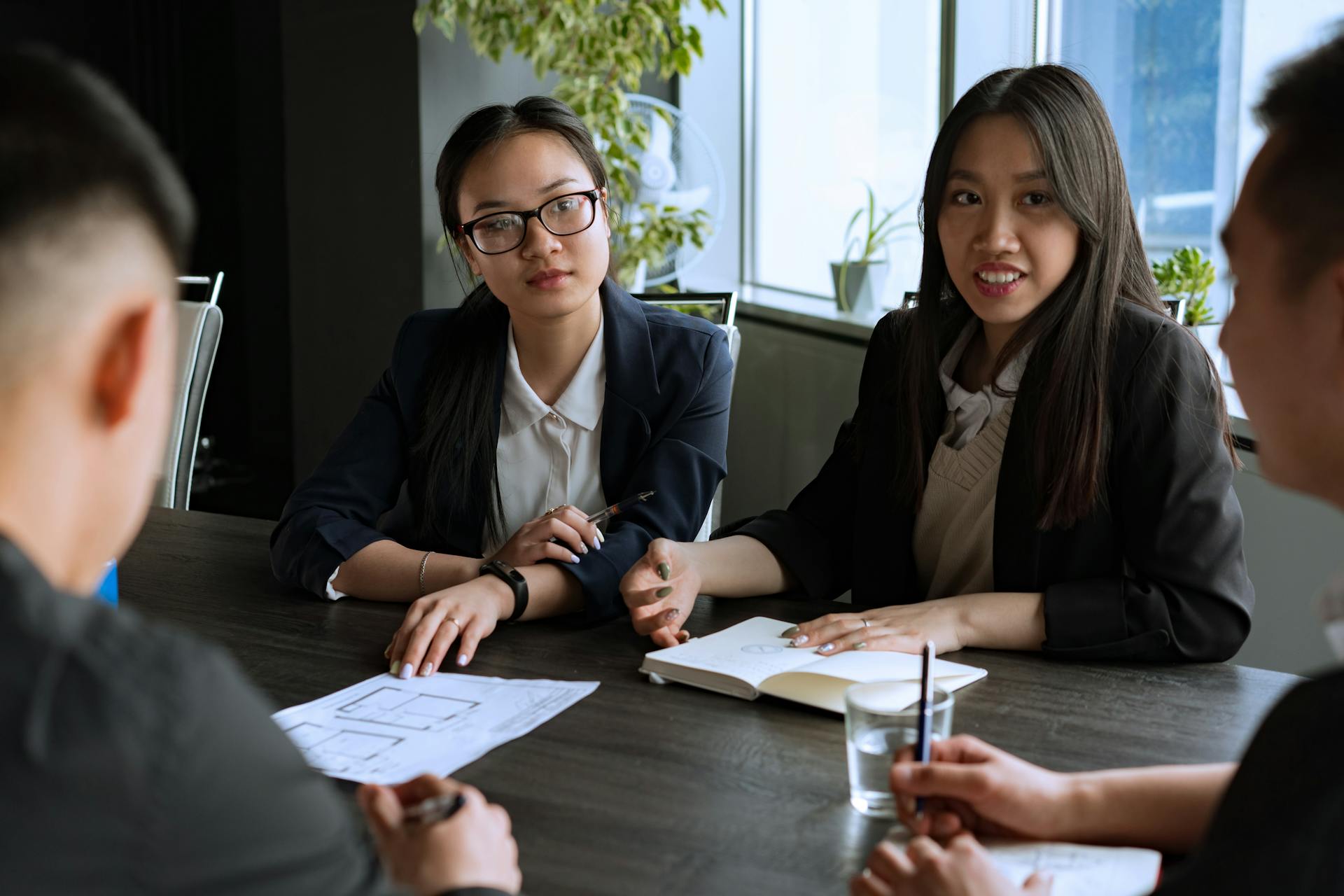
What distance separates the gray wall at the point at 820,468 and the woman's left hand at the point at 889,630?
1185 millimetres

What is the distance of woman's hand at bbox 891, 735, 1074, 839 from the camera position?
0.97 m

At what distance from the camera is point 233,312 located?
5.61m

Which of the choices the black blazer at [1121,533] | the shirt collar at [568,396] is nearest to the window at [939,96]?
the black blazer at [1121,533]

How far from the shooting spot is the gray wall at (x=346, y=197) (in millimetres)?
4270

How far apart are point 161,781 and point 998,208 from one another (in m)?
1.38

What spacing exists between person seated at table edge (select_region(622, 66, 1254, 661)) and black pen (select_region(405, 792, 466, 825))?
23.1 inches

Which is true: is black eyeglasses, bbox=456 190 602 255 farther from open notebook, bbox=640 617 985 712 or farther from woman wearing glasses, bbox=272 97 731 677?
open notebook, bbox=640 617 985 712

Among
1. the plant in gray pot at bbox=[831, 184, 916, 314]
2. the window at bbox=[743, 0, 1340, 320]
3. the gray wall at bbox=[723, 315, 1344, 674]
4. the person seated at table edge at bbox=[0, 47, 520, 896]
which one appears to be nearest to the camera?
the person seated at table edge at bbox=[0, 47, 520, 896]

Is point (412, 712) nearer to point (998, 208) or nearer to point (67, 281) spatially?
point (67, 281)

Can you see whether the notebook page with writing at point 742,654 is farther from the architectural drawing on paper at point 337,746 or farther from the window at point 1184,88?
the window at point 1184,88

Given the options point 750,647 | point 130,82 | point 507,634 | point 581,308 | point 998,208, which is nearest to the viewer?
point 750,647

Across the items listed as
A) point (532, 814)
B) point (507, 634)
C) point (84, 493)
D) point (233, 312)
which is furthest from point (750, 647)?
point (233, 312)

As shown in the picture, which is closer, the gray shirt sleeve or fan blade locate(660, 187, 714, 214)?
the gray shirt sleeve

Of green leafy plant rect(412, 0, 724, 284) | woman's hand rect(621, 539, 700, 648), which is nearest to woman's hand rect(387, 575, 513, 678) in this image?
woman's hand rect(621, 539, 700, 648)
